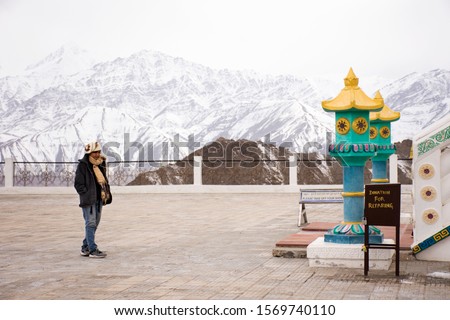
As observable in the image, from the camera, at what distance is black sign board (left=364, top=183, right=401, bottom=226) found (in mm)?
6980

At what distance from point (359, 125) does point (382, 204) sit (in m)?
1.29

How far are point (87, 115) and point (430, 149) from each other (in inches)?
2718

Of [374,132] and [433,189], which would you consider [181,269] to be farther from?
[374,132]

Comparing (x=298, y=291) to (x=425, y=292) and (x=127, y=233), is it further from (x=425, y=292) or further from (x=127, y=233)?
(x=127, y=233)

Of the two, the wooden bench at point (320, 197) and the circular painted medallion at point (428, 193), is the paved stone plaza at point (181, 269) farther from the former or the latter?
the circular painted medallion at point (428, 193)

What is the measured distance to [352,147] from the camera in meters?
7.79

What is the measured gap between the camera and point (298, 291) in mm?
6285

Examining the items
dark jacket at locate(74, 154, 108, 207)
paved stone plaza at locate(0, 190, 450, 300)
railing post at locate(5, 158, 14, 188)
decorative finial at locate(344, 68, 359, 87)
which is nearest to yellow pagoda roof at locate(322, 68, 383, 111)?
decorative finial at locate(344, 68, 359, 87)

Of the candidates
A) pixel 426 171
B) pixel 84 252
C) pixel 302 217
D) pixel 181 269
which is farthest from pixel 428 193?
pixel 302 217

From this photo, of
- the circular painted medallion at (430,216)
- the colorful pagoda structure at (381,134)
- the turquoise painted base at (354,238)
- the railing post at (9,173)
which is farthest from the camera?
the railing post at (9,173)

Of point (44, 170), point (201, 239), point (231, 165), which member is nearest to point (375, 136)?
point (201, 239)

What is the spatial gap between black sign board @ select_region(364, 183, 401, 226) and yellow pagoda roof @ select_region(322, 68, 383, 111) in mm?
1185

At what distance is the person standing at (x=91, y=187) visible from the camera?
338 inches

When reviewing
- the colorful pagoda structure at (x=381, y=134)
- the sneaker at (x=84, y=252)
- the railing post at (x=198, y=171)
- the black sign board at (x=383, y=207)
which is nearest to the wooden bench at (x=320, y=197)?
the colorful pagoda structure at (x=381, y=134)
